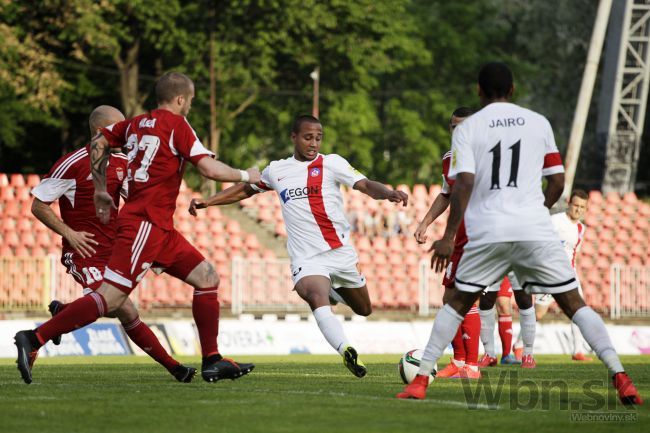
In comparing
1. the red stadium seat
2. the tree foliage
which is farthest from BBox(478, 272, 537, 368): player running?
the tree foliage

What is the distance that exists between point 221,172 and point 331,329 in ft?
7.54

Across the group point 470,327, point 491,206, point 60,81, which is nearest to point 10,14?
point 60,81

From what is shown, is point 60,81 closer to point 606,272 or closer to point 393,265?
point 393,265

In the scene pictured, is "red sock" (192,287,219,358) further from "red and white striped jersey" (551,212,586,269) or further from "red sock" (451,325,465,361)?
"red and white striped jersey" (551,212,586,269)

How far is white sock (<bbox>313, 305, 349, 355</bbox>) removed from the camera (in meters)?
10.5

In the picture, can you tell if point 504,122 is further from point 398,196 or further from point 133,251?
point 133,251

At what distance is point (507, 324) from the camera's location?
15.5m

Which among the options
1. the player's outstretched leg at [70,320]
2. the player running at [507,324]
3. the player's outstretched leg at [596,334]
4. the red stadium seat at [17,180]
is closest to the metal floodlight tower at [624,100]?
the red stadium seat at [17,180]

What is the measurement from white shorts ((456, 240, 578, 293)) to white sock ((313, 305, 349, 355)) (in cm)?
245

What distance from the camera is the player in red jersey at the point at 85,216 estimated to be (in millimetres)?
10219

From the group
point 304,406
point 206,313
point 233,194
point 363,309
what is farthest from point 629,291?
point 304,406

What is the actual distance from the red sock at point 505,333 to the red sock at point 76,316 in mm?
7313

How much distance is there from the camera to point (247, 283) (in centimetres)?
2495

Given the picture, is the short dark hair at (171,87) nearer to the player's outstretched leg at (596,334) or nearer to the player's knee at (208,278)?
the player's knee at (208,278)
